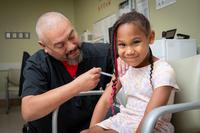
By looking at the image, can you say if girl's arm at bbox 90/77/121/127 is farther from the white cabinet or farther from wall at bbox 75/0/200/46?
wall at bbox 75/0/200/46

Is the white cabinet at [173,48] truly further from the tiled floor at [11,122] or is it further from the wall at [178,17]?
the tiled floor at [11,122]

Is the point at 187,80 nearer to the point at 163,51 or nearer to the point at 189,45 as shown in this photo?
the point at 163,51

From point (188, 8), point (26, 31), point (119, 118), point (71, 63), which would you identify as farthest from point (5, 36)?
point (119, 118)

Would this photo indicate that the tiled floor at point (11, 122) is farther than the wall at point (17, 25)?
No

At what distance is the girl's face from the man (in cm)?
26

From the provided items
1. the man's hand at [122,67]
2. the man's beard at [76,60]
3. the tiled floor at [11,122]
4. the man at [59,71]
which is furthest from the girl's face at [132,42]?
the tiled floor at [11,122]

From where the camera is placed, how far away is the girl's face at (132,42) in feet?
3.59

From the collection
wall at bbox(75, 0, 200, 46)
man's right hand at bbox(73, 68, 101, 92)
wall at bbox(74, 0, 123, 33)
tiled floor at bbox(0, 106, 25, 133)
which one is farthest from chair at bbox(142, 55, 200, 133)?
wall at bbox(74, 0, 123, 33)

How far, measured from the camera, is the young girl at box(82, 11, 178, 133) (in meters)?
1.06

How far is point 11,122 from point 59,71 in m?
3.04

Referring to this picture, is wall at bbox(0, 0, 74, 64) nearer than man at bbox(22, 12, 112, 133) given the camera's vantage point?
No

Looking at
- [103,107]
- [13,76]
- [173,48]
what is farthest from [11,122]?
[103,107]

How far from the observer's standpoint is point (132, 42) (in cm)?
110

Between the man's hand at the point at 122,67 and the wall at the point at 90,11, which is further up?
the wall at the point at 90,11
